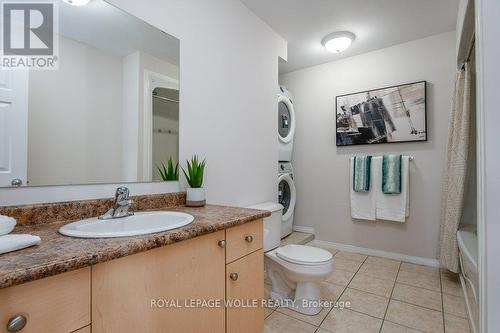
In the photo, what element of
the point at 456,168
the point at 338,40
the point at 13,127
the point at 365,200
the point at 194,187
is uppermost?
the point at 338,40

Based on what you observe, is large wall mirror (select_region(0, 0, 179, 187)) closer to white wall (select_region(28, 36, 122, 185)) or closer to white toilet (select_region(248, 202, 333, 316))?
white wall (select_region(28, 36, 122, 185))

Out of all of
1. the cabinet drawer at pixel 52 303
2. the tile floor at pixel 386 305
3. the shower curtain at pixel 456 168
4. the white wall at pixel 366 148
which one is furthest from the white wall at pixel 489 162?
the white wall at pixel 366 148

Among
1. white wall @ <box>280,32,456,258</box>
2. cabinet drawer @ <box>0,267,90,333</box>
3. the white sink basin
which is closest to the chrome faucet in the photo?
the white sink basin

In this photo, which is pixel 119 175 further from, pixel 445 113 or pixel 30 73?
pixel 445 113

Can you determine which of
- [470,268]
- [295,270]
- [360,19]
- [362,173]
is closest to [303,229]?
[362,173]

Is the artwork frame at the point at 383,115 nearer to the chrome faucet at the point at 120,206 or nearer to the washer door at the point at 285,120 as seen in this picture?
the washer door at the point at 285,120

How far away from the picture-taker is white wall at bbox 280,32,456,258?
8.20ft

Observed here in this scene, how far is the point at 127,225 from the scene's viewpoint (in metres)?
1.10

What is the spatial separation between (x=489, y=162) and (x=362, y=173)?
1.80m

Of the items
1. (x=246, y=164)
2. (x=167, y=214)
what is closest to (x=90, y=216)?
(x=167, y=214)

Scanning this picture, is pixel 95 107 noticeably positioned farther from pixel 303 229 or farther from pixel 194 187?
pixel 303 229

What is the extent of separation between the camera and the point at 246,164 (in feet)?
6.94

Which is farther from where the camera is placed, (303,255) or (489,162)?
(303,255)

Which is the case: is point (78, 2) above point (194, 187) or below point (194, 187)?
above
